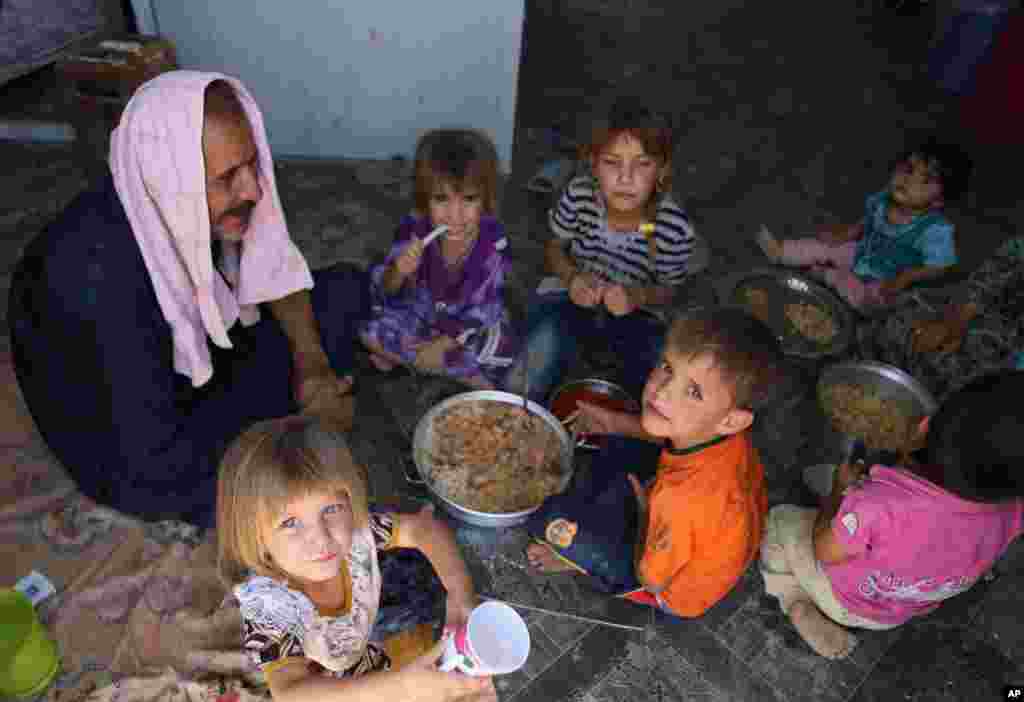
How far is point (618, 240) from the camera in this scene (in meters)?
2.67

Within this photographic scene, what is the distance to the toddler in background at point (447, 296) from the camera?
2410 millimetres

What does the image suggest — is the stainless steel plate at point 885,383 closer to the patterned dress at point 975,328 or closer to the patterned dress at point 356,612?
the patterned dress at point 975,328

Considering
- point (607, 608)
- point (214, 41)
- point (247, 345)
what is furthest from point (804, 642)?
point (214, 41)

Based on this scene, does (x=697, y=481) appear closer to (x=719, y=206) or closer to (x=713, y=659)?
(x=713, y=659)

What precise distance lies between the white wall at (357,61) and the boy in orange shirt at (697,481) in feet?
7.11

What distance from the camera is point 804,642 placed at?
211 cm

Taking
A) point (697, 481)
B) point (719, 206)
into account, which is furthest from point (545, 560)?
point (719, 206)

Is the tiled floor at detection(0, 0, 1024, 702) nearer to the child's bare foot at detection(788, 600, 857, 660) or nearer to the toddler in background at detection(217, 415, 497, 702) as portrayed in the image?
the child's bare foot at detection(788, 600, 857, 660)

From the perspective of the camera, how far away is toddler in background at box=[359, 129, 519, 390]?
7.91ft

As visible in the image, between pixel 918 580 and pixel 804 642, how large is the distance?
43cm

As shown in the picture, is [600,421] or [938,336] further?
[938,336]

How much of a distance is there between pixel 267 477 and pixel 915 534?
59.4 inches

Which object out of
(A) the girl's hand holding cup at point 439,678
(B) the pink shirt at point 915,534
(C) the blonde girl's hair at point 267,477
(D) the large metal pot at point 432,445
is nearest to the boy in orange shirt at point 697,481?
(D) the large metal pot at point 432,445

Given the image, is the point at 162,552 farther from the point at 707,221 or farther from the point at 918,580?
the point at 707,221
